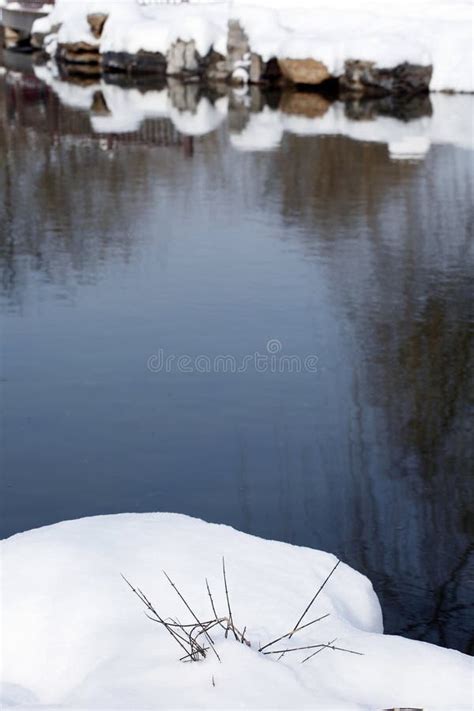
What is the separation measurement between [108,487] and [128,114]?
15.2 m

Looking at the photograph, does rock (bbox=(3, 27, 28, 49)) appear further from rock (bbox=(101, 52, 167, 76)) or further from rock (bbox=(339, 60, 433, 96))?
rock (bbox=(339, 60, 433, 96))

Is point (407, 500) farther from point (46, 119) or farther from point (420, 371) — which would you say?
point (46, 119)

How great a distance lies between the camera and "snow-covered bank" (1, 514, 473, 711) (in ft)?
10.8

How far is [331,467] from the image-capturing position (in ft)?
20.3

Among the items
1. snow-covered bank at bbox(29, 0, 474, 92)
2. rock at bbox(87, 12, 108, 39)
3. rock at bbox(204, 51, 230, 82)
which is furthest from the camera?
rock at bbox(87, 12, 108, 39)

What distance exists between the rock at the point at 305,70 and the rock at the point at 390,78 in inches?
28.1

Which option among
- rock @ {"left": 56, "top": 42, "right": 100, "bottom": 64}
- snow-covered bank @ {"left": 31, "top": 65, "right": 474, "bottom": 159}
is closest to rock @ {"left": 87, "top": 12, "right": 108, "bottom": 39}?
rock @ {"left": 56, "top": 42, "right": 100, "bottom": 64}

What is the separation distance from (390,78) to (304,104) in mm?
2371

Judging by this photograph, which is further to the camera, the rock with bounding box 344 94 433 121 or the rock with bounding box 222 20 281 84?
the rock with bounding box 222 20 281 84

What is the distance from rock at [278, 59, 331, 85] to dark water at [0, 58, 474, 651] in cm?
989

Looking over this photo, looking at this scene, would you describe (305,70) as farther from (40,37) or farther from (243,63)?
(40,37)

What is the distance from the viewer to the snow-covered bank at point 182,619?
330 centimetres

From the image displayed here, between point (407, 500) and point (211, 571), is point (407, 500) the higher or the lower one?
the lower one

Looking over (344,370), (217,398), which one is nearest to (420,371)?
(344,370)
